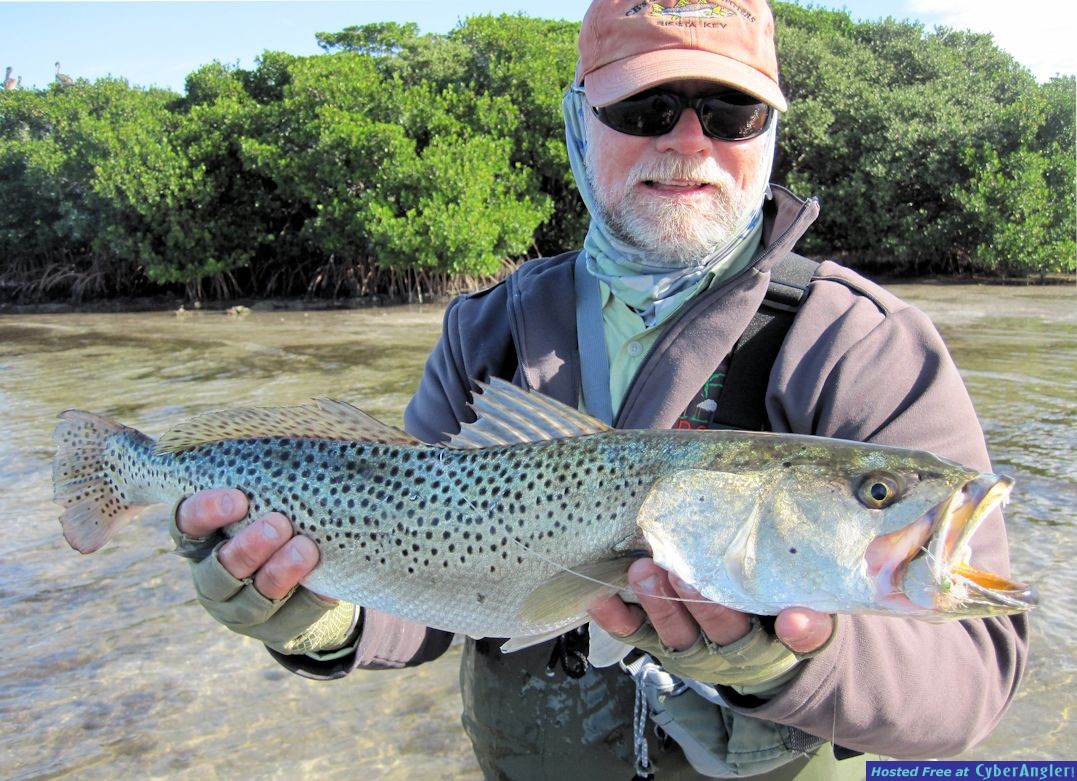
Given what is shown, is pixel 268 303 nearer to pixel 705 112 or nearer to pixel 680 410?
pixel 705 112

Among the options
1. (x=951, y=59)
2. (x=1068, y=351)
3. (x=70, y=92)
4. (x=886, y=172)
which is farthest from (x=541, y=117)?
(x=70, y=92)

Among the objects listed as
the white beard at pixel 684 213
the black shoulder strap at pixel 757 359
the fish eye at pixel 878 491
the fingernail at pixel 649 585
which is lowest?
the fingernail at pixel 649 585

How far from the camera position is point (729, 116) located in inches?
106

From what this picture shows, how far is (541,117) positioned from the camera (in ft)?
98.4

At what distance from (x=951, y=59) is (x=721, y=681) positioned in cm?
3698

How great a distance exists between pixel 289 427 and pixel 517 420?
75 cm

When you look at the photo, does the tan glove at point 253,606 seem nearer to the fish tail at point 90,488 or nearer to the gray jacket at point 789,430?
the gray jacket at point 789,430

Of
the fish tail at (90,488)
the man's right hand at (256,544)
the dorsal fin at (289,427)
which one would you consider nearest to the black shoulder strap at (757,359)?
the dorsal fin at (289,427)

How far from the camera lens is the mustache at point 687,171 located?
8.93 ft

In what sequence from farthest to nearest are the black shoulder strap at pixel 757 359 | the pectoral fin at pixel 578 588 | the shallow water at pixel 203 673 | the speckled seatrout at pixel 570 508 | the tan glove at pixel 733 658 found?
the shallow water at pixel 203 673 → the black shoulder strap at pixel 757 359 → the pectoral fin at pixel 578 588 → the tan glove at pixel 733 658 → the speckled seatrout at pixel 570 508

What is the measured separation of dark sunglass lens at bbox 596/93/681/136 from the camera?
2.70m

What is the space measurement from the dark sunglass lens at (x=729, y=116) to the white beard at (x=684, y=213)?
100 millimetres

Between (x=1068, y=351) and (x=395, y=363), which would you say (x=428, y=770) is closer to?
(x=395, y=363)

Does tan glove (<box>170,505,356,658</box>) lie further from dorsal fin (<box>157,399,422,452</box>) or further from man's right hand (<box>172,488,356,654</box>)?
dorsal fin (<box>157,399,422,452</box>)
